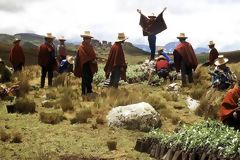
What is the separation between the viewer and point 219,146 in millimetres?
10008

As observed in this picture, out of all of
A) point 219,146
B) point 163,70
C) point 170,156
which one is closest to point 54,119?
point 170,156

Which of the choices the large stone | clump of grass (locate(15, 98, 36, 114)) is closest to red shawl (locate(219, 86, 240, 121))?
the large stone

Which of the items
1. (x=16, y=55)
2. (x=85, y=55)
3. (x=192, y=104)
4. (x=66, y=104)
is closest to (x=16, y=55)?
(x=16, y=55)

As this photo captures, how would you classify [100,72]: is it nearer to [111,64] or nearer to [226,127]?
[111,64]

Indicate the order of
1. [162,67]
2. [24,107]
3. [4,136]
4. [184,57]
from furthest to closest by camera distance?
1. [162,67]
2. [184,57]
3. [24,107]
4. [4,136]

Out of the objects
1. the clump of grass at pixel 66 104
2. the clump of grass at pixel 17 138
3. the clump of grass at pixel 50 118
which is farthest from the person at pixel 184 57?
the clump of grass at pixel 17 138

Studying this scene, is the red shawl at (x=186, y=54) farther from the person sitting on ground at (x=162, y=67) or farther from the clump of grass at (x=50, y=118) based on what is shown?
the clump of grass at (x=50, y=118)

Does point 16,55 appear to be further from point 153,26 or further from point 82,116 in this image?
point 82,116

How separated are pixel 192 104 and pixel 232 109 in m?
6.49

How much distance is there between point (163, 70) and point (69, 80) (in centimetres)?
444

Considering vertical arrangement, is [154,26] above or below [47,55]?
above

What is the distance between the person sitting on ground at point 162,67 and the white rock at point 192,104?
431 centimetres

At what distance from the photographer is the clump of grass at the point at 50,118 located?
49.7ft

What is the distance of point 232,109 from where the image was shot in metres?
11.8
